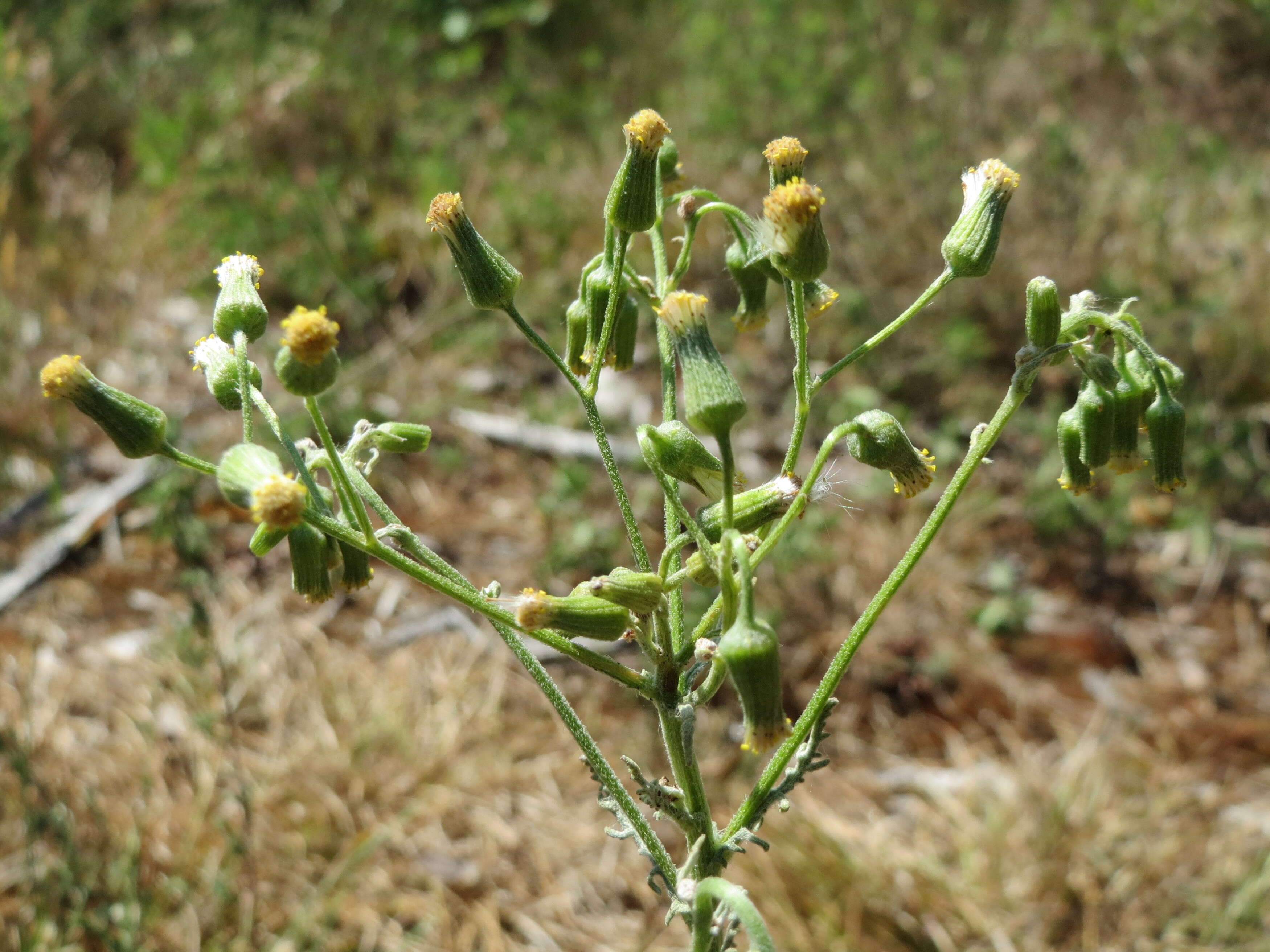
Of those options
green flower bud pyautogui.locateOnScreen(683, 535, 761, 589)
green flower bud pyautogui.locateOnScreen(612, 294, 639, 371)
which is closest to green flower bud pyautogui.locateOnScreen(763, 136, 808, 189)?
green flower bud pyautogui.locateOnScreen(612, 294, 639, 371)

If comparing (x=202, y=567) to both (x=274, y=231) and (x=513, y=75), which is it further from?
(x=513, y=75)

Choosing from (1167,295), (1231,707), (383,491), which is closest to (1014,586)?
(1231,707)

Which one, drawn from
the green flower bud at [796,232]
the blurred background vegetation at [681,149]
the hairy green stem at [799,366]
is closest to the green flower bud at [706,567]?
the hairy green stem at [799,366]

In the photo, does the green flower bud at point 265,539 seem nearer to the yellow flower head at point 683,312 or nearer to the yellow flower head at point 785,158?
the yellow flower head at point 683,312

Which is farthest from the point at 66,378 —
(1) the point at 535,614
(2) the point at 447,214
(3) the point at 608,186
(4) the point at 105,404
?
(3) the point at 608,186

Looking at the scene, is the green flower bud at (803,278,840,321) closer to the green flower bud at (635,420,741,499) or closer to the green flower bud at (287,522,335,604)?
the green flower bud at (635,420,741,499)
